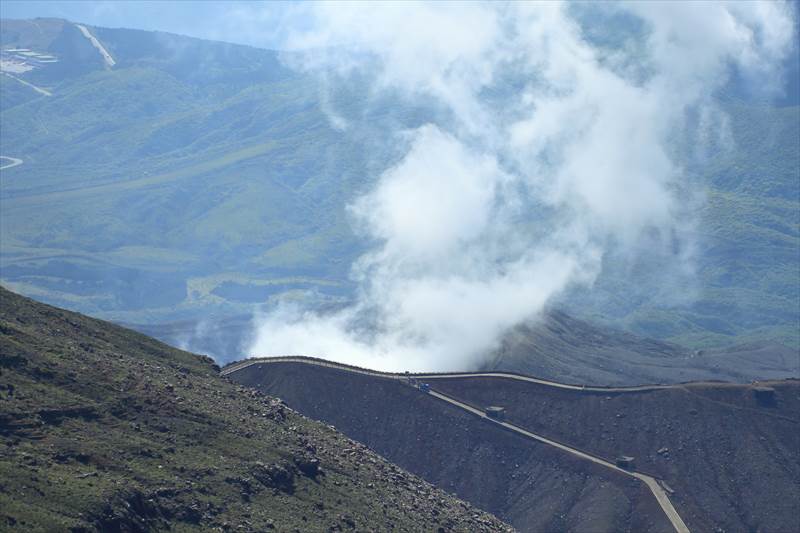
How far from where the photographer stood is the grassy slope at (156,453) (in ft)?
181

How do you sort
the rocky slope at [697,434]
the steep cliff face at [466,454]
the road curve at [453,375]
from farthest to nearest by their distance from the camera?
the road curve at [453,375] < the rocky slope at [697,434] < the steep cliff face at [466,454]

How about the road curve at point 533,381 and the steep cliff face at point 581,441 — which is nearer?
the road curve at point 533,381

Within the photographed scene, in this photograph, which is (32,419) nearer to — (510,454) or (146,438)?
(146,438)

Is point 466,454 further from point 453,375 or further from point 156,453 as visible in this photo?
point 156,453

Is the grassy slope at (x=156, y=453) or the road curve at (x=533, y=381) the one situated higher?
the road curve at (x=533, y=381)

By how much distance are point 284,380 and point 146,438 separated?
59.8 m

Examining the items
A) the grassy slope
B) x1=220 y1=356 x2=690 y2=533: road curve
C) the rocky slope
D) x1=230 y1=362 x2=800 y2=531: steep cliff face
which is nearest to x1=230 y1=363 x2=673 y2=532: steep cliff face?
x1=230 y1=362 x2=800 y2=531: steep cliff face

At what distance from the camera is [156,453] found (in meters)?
63.6

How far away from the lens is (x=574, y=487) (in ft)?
387

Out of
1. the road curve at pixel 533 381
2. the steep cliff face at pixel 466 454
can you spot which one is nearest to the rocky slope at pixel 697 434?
the road curve at pixel 533 381

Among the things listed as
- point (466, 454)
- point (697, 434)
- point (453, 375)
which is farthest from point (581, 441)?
point (453, 375)

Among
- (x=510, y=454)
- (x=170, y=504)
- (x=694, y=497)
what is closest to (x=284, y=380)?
(x=510, y=454)

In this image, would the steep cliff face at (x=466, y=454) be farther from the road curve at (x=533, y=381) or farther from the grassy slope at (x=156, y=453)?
the grassy slope at (x=156, y=453)

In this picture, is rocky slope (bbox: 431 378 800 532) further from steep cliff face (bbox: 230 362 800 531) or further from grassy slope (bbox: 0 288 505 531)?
grassy slope (bbox: 0 288 505 531)
